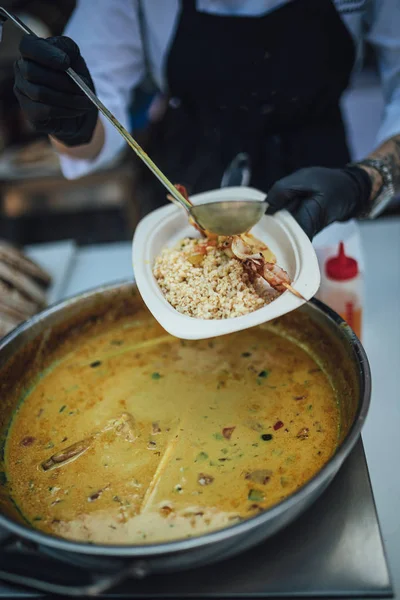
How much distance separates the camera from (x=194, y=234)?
Result: 3.89 feet

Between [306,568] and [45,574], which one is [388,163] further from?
[45,574]

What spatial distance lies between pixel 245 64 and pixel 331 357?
2.85 ft

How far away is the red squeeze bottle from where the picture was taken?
4.08 feet

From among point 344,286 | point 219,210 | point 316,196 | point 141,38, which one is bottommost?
point 344,286

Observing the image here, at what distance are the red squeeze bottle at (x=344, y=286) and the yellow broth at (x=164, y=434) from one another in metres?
0.16

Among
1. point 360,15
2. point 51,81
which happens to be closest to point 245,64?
point 360,15

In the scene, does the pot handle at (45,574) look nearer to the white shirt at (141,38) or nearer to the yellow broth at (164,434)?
the yellow broth at (164,434)

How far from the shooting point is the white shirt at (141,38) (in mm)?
1438

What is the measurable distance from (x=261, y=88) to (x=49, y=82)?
2.16ft

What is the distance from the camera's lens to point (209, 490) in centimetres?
90

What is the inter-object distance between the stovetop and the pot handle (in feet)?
0.24

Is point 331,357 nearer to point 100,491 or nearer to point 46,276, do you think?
point 100,491

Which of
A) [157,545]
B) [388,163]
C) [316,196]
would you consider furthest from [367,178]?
[157,545]

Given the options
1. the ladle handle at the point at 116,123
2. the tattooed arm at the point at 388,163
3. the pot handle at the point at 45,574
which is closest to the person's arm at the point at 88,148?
the ladle handle at the point at 116,123
